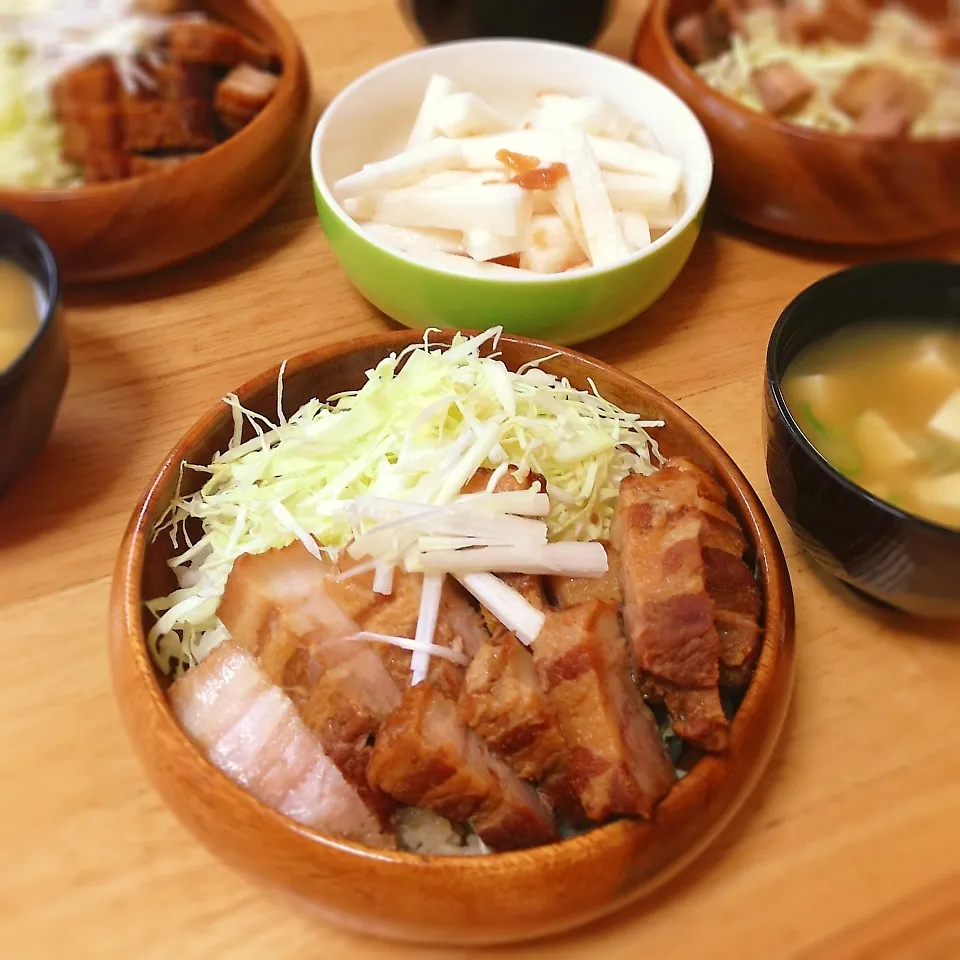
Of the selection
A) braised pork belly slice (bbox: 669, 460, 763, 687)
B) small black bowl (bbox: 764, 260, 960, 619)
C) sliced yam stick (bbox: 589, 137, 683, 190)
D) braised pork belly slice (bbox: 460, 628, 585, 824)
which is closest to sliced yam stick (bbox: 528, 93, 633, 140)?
sliced yam stick (bbox: 589, 137, 683, 190)

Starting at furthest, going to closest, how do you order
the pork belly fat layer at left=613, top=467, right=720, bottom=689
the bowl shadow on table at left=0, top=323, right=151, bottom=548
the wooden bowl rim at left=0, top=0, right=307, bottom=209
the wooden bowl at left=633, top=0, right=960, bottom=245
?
the wooden bowl at left=633, top=0, right=960, bottom=245, the wooden bowl rim at left=0, top=0, right=307, bottom=209, the bowl shadow on table at left=0, top=323, right=151, bottom=548, the pork belly fat layer at left=613, top=467, right=720, bottom=689

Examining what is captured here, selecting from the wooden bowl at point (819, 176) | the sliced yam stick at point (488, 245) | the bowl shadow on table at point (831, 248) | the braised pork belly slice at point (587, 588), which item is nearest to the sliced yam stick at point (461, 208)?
the sliced yam stick at point (488, 245)

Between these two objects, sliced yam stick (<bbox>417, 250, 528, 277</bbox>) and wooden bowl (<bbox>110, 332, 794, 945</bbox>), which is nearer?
wooden bowl (<bbox>110, 332, 794, 945</bbox>)

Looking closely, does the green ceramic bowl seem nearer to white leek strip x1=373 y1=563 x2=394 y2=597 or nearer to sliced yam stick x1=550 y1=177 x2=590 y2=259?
sliced yam stick x1=550 y1=177 x2=590 y2=259

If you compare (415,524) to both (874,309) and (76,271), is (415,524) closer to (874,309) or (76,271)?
(874,309)

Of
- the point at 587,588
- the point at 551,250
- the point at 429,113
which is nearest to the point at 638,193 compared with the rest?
the point at 551,250

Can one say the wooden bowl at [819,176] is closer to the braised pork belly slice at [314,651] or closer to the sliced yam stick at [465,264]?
the sliced yam stick at [465,264]

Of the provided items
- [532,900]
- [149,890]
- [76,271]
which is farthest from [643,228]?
[149,890]
